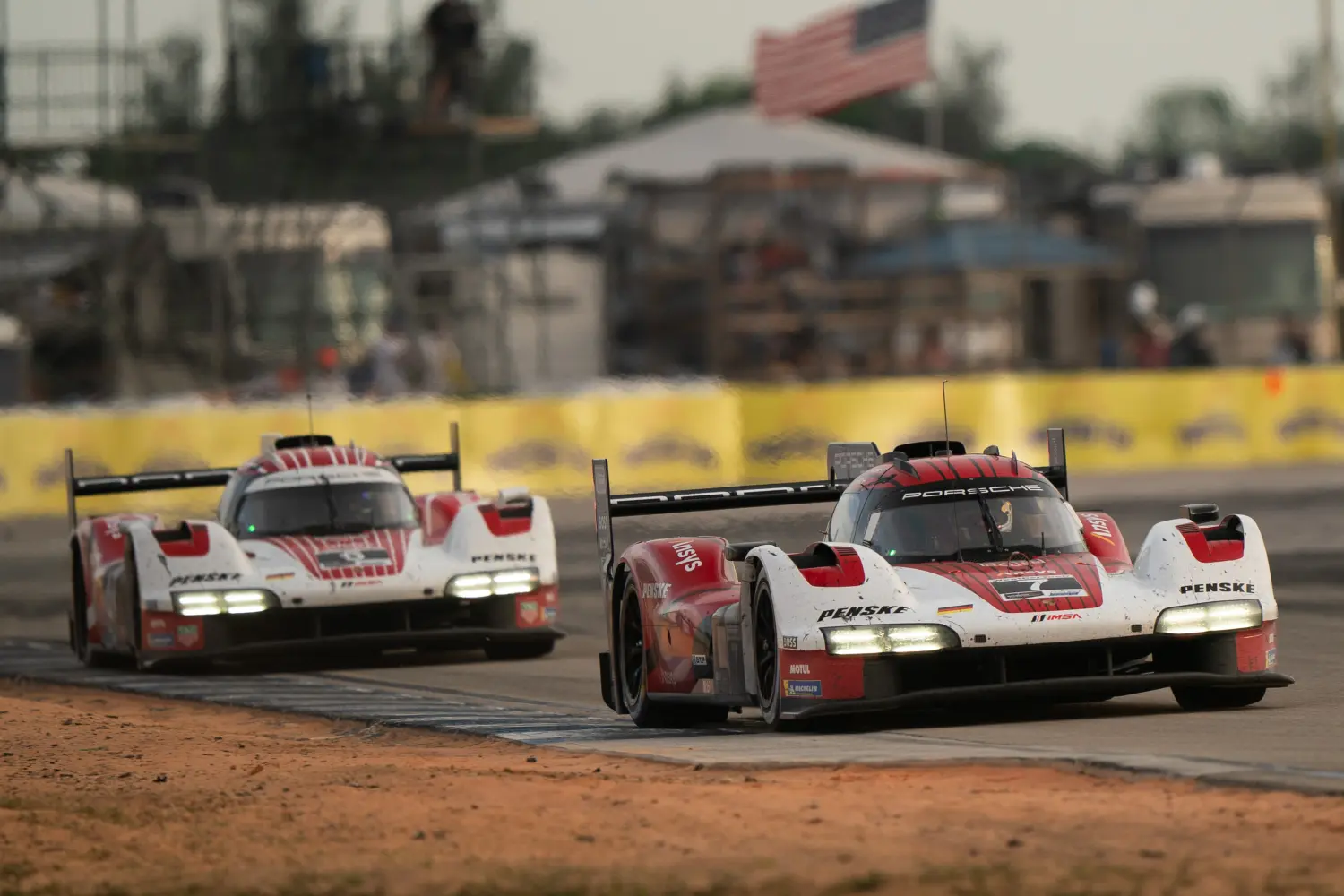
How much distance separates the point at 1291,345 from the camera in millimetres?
37875

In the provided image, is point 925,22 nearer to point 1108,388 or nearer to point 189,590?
point 1108,388

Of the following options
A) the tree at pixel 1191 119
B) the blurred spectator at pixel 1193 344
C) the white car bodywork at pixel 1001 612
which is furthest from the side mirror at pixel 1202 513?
the tree at pixel 1191 119

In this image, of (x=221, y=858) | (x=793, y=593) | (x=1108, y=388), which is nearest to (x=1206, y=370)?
(x=1108, y=388)

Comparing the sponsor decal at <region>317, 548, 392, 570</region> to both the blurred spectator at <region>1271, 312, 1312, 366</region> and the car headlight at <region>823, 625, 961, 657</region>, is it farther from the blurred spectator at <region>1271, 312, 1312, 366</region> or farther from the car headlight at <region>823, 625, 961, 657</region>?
the blurred spectator at <region>1271, 312, 1312, 366</region>

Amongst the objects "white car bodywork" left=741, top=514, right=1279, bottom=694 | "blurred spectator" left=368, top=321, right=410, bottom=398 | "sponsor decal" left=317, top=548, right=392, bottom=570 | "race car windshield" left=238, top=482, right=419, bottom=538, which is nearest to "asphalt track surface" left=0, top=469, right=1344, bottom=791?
"white car bodywork" left=741, top=514, right=1279, bottom=694

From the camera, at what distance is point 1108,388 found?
105 feet

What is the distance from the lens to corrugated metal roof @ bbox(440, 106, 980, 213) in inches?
2088

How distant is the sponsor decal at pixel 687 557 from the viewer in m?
12.8

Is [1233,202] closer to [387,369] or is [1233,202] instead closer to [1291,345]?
[1291,345]

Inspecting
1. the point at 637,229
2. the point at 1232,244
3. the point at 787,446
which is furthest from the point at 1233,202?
the point at 787,446

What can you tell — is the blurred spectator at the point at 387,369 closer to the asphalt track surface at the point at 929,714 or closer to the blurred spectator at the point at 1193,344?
the asphalt track surface at the point at 929,714

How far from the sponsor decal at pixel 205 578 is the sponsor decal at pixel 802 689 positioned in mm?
6252

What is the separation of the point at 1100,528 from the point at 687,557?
6.60 ft

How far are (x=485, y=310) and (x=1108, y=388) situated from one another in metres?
12.0
